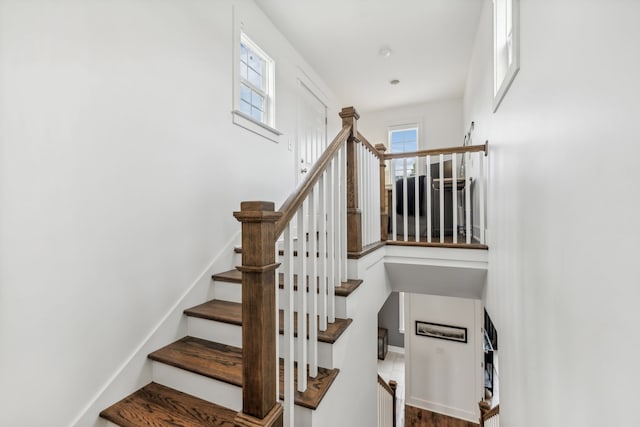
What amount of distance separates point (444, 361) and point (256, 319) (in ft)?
16.5

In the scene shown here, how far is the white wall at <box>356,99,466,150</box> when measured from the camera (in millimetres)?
5230

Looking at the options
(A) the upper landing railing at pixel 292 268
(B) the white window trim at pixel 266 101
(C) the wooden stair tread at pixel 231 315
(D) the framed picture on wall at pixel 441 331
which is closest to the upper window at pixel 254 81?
(B) the white window trim at pixel 266 101

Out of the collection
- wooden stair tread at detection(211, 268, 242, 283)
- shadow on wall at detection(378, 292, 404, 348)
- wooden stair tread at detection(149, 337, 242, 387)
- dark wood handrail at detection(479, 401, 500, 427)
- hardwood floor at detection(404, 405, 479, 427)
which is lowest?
hardwood floor at detection(404, 405, 479, 427)

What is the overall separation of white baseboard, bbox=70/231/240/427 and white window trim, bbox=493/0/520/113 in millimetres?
2340

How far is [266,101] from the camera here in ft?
10.2

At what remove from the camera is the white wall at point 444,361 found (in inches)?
185

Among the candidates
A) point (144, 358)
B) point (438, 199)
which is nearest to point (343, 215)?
point (144, 358)

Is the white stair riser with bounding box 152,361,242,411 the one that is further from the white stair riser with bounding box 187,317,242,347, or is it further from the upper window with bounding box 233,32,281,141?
the upper window with bounding box 233,32,281,141

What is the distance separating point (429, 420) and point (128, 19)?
6.19m

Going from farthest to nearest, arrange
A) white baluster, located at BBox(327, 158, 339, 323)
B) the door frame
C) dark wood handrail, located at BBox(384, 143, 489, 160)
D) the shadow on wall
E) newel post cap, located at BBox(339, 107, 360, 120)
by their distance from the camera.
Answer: the shadow on wall
the door frame
dark wood handrail, located at BBox(384, 143, 489, 160)
newel post cap, located at BBox(339, 107, 360, 120)
white baluster, located at BBox(327, 158, 339, 323)

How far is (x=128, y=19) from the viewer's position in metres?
1.71

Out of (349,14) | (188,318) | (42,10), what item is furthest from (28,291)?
(349,14)

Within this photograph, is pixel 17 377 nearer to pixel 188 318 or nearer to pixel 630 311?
pixel 188 318

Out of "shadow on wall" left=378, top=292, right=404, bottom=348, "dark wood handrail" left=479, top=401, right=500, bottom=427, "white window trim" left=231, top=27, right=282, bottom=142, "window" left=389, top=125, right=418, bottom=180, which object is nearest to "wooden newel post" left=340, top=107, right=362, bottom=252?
"white window trim" left=231, top=27, right=282, bottom=142
